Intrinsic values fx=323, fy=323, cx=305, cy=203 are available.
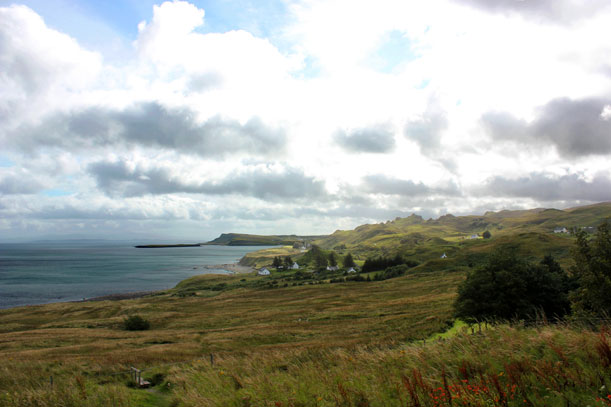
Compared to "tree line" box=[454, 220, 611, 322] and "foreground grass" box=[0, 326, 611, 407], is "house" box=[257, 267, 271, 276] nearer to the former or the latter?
"tree line" box=[454, 220, 611, 322]

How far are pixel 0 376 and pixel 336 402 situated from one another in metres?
18.3

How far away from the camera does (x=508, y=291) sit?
30.5 metres

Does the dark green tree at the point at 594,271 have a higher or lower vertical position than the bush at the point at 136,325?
higher

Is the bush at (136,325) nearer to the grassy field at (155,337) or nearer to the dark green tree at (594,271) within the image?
the grassy field at (155,337)

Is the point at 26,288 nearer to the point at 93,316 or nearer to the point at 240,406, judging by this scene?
the point at 93,316

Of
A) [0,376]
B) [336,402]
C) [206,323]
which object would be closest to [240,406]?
[336,402]

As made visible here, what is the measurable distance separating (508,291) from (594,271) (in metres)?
6.66

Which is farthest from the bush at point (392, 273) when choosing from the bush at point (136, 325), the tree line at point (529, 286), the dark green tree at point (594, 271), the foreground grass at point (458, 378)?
the foreground grass at point (458, 378)

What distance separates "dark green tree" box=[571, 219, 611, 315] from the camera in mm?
25672

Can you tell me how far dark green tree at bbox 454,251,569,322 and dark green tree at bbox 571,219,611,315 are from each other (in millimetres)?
2642

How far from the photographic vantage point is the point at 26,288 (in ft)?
391

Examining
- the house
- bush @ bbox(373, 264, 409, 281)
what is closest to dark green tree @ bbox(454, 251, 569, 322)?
bush @ bbox(373, 264, 409, 281)

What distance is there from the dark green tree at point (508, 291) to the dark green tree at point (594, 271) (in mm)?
2642

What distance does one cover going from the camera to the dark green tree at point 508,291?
29969 mm
